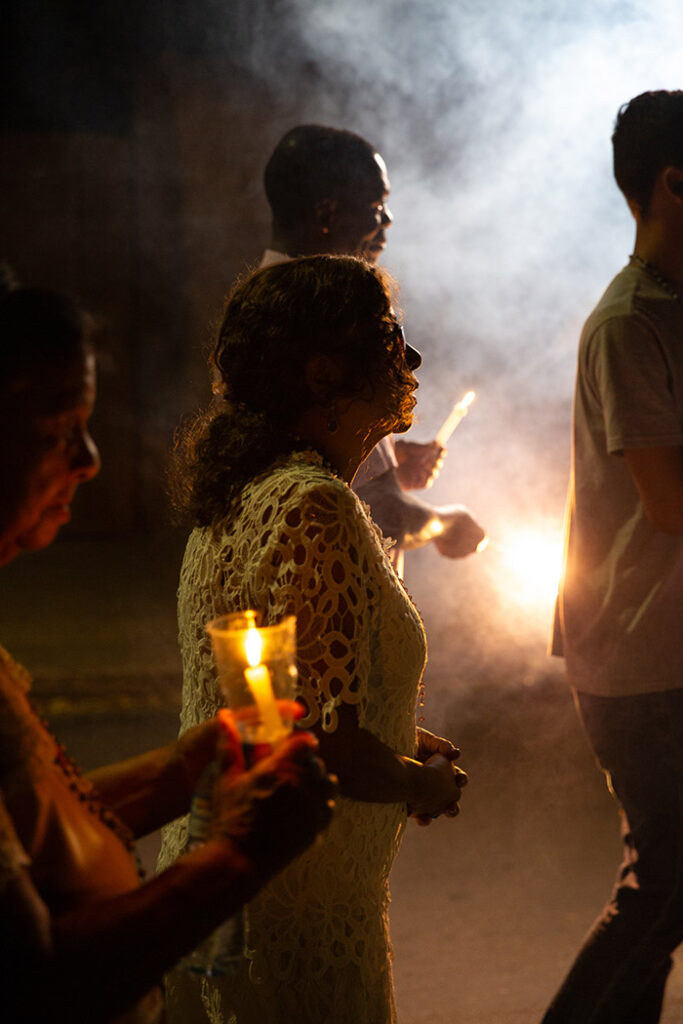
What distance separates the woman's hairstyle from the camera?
46.3 inches

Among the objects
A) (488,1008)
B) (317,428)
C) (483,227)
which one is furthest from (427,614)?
(317,428)

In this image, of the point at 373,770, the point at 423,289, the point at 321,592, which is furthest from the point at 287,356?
the point at 423,289

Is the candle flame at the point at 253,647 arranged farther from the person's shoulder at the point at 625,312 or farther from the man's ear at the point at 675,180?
the man's ear at the point at 675,180

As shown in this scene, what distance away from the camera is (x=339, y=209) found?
330 cm

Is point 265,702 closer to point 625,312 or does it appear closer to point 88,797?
point 88,797

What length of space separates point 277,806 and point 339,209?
244 cm

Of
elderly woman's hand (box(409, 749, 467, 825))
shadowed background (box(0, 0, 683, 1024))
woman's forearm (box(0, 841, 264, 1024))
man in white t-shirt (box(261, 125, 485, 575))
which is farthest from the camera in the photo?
shadowed background (box(0, 0, 683, 1024))

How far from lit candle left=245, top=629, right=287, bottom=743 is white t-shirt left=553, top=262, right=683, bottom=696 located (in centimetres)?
142

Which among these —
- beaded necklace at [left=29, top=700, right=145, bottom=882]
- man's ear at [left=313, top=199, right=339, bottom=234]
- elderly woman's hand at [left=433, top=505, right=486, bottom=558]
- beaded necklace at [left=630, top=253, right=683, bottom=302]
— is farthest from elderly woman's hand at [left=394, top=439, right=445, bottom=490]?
beaded necklace at [left=29, top=700, right=145, bottom=882]

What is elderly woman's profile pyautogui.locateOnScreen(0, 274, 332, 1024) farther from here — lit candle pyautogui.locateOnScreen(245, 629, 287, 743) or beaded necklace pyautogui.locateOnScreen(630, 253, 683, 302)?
beaded necklace pyautogui.locateOnScreen(630, 253, 683, 302)

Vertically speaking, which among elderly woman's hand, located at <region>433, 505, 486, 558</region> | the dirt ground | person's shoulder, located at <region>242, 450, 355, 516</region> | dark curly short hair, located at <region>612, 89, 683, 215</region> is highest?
dark curly short hair, located at <region>612, 89, 683, 215</region>

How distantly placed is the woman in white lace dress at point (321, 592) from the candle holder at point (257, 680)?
362 millimetres

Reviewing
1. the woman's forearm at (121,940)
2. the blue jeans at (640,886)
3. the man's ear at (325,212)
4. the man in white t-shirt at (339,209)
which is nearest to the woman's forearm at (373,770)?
the woman's forearm at (121,940)

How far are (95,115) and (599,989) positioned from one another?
8.64 metres
